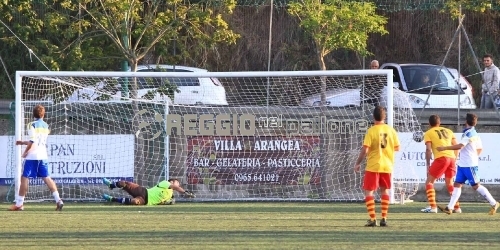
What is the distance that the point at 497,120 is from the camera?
22281 mm

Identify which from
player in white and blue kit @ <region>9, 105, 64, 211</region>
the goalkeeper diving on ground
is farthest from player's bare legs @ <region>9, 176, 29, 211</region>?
the goalkeeper diving on ground

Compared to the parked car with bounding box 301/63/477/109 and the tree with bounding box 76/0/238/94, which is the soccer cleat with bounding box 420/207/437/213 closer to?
the parked car with bounding box 301/63/477/109

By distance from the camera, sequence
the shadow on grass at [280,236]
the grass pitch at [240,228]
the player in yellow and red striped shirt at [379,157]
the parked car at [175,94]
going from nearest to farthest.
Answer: the grass pitch at [240,228] → the shadow on grass at [280,236] → the player in yellow and red striped shirt at [379,157] → the parked car at [175,94]

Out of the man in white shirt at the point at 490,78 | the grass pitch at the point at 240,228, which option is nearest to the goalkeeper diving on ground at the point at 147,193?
the grass pitch at the point at 240,228

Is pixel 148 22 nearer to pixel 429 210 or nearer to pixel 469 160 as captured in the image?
pixel 429 210

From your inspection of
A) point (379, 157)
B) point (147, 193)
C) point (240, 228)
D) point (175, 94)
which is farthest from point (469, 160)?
point (175, 94)

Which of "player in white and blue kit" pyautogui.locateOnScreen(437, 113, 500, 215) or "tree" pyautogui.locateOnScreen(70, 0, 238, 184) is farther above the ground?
A: "tree" pyautogui.locateOnScreen(70, 0, 238, 184)

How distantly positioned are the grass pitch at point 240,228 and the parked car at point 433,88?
664cm

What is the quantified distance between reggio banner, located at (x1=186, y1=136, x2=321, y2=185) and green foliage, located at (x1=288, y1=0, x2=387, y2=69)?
524 cm

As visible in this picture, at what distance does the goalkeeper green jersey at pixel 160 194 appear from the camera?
1922 cm

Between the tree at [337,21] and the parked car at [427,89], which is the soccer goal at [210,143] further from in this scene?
the tree at [337,21]

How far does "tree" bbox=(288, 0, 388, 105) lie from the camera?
84.9 feet

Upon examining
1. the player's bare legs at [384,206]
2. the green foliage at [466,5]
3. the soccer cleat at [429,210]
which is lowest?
the soccer cleat at [429,210]

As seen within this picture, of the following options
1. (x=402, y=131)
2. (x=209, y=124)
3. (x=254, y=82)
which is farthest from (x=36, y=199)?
(x=402, y=131)
